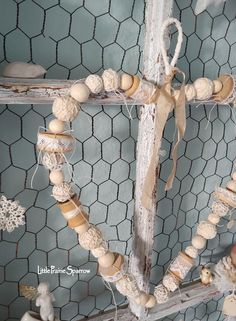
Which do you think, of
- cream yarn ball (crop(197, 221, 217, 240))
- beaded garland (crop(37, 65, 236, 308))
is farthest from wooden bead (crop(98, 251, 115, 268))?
cream yarn ball (crop(197, 221, 217, 240))

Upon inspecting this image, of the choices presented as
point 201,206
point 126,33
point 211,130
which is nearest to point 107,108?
point 126,33

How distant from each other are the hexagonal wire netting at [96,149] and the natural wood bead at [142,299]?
15cm

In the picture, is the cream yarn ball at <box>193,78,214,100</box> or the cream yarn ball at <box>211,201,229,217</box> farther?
the cream yarn ball at <box>211,201,229,217</box>

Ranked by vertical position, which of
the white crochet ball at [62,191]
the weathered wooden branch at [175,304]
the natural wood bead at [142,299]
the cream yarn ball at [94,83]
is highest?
the cream yarn ball at [94,83]

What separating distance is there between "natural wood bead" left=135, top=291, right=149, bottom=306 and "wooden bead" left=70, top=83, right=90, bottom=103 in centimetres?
38

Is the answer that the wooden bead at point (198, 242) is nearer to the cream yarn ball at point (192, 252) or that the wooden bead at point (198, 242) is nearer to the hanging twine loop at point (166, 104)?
the cream yarn ball at point (192, 252)

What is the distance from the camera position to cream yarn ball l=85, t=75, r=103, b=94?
0.52m

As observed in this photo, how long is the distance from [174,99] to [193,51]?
203 mm

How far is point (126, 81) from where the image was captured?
55 centimetres

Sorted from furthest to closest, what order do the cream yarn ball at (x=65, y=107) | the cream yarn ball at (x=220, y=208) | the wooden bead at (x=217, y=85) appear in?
the cream yarn ball at (x=220, y=208) < the wooden bead at (x=217, y=85) < the cream yarn ball at (x=65, y=107)

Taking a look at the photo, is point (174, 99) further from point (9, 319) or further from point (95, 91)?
point (9, 319)

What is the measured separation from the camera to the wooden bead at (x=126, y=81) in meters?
0.55

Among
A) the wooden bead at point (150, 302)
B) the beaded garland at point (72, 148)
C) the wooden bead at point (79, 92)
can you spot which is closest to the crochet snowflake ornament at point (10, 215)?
the beaded garland at point (72, 148)

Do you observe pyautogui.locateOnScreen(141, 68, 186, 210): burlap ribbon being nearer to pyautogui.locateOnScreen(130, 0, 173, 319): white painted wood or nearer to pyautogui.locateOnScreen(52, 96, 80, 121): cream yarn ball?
pyautogui.locateOnScreen(130, 0, 173, 319): white painted wood
